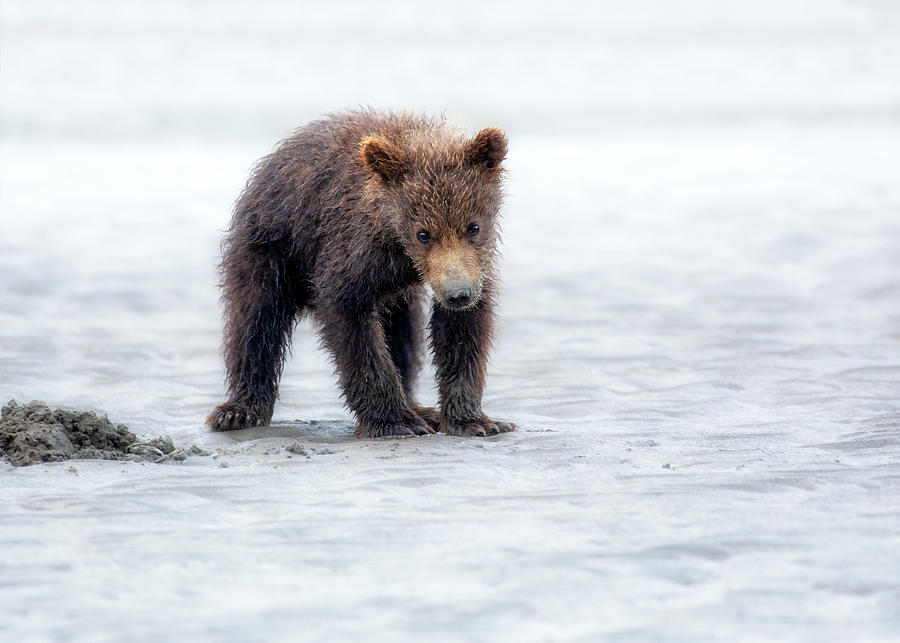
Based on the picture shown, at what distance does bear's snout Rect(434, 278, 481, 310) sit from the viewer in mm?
7684

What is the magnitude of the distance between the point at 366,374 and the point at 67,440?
1.88 m

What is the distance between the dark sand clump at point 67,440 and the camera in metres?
7.34

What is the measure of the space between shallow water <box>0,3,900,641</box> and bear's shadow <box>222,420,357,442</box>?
0.12ft

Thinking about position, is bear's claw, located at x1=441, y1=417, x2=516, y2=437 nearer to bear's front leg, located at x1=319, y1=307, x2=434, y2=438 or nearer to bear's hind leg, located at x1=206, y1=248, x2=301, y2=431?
bear's front leg, located at x1=319, y1=307, x2=434, y2=438

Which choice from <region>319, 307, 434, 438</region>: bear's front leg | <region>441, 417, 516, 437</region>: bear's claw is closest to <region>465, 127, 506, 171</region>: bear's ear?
→ <region>319, 307, 434, 438</region>: bear's front leg

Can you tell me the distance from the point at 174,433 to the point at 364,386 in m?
1.26

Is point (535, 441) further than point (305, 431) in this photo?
No

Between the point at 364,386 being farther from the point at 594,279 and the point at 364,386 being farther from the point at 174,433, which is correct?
the point at 594,279

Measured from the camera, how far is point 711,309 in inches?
533

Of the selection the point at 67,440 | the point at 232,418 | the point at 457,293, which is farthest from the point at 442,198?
the point at 67,440

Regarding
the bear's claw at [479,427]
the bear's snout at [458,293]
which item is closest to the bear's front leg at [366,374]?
the bear's claw at [479,427]

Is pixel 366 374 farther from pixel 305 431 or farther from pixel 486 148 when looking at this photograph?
pixel 486 148

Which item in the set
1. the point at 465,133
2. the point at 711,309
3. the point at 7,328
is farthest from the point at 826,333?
the point at 7,328

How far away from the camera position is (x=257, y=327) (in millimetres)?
9266
